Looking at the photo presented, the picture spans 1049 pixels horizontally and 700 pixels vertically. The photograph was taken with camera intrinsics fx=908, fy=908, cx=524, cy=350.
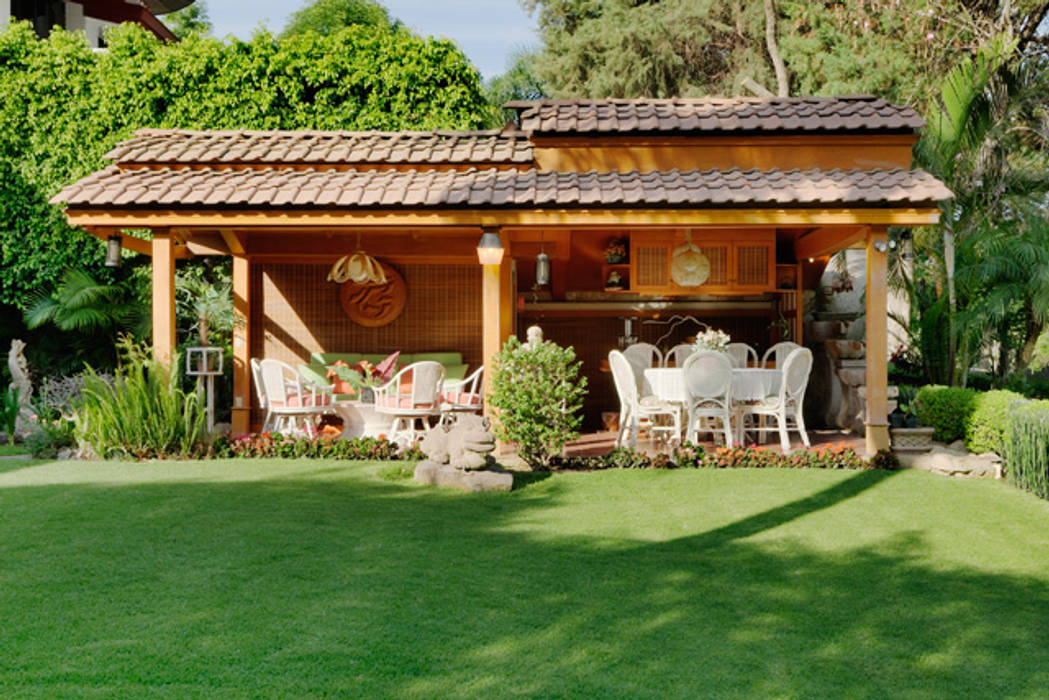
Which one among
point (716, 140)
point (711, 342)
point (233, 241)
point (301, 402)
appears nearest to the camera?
point (711, 342)

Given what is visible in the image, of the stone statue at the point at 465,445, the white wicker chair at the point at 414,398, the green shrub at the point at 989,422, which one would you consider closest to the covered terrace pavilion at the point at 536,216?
the white wicker chair at the point at 414,398

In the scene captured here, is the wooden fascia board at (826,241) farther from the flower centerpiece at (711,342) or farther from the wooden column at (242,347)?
the wooden column at (242,347)

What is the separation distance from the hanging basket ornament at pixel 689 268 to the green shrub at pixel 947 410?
2.89 metres

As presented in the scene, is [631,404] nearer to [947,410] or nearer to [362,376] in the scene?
[947,410]

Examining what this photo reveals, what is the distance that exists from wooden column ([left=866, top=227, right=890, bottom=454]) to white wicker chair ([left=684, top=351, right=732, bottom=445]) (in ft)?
A: 4.20

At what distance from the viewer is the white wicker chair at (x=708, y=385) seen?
8195mm

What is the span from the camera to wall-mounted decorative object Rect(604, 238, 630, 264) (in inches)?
442

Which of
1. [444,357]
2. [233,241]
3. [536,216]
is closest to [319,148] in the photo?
[233,241]

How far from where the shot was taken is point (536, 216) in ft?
27.7

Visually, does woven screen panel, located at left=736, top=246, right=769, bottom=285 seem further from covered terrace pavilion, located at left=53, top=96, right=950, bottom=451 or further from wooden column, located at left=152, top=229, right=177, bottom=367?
wooden column, located at left=152, top=229, right=177, bottom=367

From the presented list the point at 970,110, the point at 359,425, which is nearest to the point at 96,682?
the point at 359,425

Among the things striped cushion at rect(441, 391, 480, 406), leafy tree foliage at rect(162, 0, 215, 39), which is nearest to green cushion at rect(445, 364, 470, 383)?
striped cushion at rect(441, 391, 480, 406)

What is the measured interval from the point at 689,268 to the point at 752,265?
2.60ft

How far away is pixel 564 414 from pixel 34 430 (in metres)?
6.01
